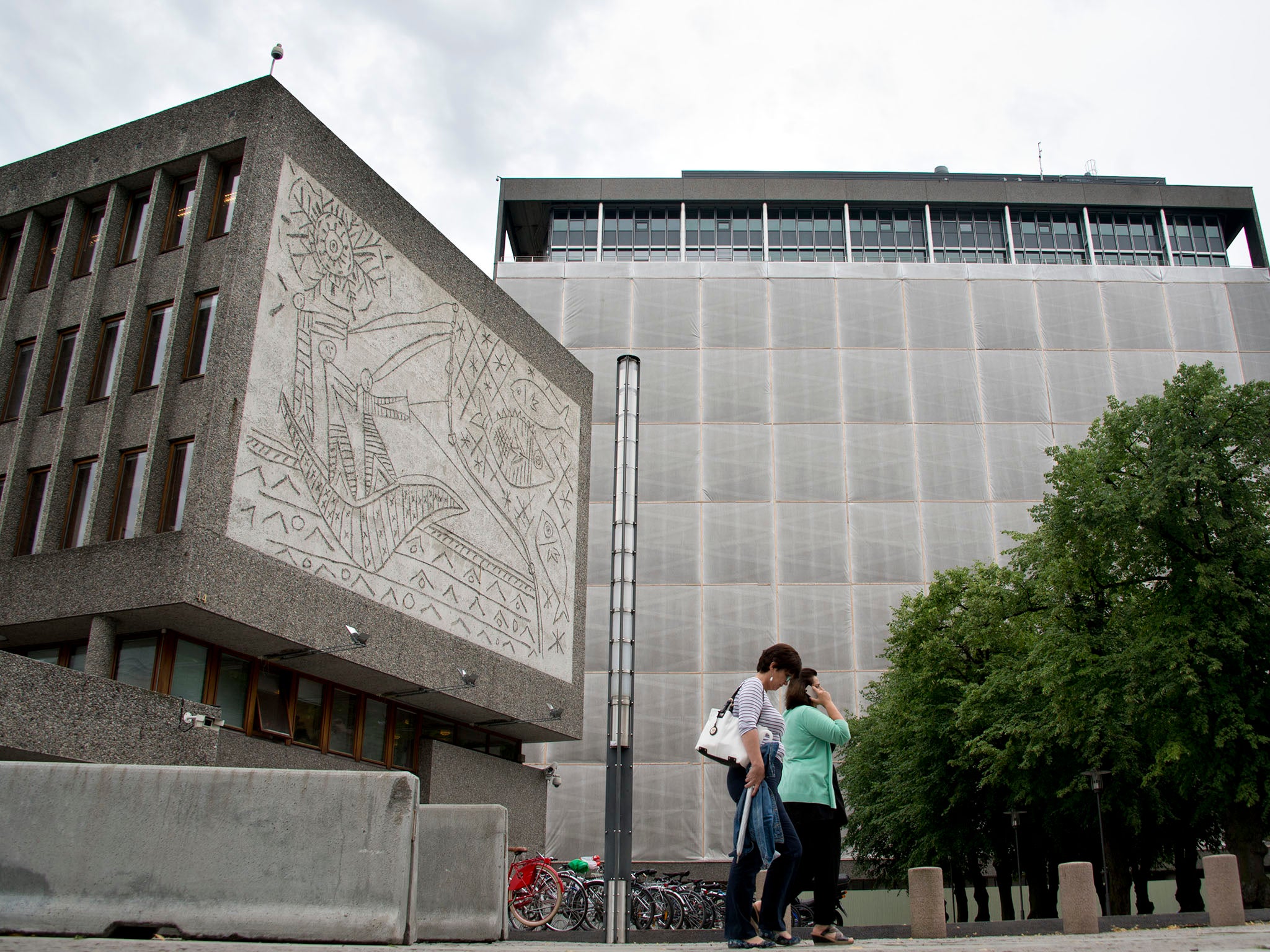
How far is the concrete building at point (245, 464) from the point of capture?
1720 cm

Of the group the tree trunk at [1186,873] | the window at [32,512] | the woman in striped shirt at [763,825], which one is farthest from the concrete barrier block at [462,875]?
the tree trunk at [1186,873]

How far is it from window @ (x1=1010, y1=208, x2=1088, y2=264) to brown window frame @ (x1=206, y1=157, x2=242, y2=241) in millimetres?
43181

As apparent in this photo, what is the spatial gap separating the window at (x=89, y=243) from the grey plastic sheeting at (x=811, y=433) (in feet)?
84.5

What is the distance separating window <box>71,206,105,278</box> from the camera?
21.1m

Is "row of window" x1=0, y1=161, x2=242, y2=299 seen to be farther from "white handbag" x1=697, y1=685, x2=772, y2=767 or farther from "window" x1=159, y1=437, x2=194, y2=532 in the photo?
"white handbag" x1=697, y1=685, x2=772, y2=767

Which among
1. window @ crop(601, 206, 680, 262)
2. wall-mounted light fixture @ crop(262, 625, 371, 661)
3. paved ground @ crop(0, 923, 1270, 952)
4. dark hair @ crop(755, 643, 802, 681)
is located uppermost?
window @ crop(601, 206, 680, 262)

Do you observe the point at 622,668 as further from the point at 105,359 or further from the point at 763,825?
the point at 105,359

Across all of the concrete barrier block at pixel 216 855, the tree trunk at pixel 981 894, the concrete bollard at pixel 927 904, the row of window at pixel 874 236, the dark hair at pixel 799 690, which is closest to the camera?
the concrete barrier block at pixel 216 855

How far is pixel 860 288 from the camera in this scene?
5078cm

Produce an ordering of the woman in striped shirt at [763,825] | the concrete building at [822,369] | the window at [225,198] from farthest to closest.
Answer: the concrete building at [822,369]
the window at [225,198]
the woman in striped shirt at [763,825]

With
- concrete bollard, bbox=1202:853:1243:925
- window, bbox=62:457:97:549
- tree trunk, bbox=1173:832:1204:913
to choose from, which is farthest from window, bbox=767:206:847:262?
concrete bollard, bbox=1202:853:1243:925

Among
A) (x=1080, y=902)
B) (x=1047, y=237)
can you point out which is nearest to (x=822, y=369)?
(x=1047, y=237)

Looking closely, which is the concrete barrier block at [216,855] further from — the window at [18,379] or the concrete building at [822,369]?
the concrete building at [822,369]

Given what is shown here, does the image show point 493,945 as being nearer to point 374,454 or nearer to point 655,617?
point 374,454
